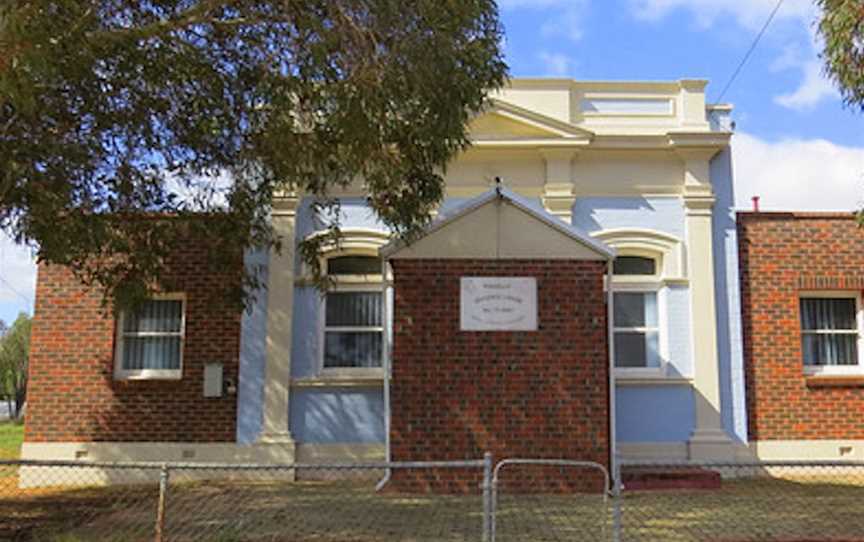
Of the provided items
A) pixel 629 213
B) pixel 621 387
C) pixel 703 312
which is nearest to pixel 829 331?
pixel 703 312

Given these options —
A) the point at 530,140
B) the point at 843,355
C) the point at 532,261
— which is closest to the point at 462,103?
the point at 532,261

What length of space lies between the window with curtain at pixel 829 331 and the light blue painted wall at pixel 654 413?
2.11 meters

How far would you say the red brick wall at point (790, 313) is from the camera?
12.1m

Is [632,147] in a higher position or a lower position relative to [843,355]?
higher

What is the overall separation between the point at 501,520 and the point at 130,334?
275 inches

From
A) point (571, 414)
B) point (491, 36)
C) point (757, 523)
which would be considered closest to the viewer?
point (757, 523)

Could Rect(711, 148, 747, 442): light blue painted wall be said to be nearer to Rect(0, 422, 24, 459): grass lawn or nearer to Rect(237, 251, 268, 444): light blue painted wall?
Rect(237, 251, 268, 444): light blue painted wall

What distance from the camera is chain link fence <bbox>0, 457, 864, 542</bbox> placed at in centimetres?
714

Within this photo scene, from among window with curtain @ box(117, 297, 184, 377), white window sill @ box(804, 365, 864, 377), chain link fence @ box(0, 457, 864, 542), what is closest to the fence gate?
chain link fence @ box(0, 457, 864, 542)

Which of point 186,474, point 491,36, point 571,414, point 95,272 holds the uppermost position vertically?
point 491,36

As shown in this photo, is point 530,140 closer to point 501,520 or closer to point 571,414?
point 571,414

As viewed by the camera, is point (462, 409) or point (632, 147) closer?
point (462, 409)

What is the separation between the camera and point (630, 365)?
12.4 meters

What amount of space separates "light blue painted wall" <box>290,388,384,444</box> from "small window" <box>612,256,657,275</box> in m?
4.25
